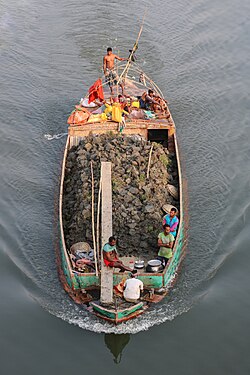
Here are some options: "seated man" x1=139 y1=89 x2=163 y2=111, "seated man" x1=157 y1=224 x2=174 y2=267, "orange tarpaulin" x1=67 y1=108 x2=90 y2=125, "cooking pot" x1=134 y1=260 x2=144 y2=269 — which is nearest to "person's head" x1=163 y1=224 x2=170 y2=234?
"seated man" x1=157 y1=224 x2=174 y2=267

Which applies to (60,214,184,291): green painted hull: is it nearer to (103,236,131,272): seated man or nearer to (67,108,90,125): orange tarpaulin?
(103,236,131,272): seated man

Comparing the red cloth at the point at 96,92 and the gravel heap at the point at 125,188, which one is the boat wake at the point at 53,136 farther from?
the gravel heap at the point at 125,188

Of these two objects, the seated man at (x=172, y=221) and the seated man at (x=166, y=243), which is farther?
the seated man at (x=172, y=221)

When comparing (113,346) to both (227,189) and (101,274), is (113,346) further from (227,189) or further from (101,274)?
(227,189)

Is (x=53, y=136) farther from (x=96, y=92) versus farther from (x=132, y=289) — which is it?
(x=132, y=289)


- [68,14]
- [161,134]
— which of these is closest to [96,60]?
[68,14]

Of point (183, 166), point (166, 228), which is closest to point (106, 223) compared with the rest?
point (166, 228)

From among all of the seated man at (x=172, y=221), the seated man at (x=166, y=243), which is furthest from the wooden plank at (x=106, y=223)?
the seated man at (x=172, y=221)
